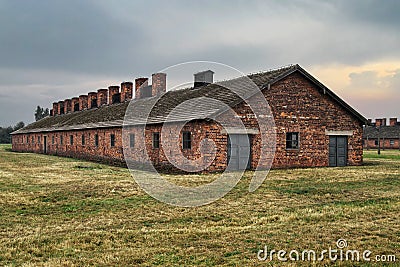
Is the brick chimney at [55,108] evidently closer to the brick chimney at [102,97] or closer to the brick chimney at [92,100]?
the brick chimney at [92,100]

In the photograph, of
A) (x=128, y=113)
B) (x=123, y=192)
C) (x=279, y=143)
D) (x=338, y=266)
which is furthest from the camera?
(x=128, y=113)

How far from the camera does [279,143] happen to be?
→ 76.1 ft

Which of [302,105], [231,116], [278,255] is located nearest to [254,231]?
[278,255]

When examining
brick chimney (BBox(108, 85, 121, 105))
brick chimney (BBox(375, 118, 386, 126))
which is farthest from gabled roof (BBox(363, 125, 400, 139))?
brick chimney (BBox(108, 85, 121, 105))

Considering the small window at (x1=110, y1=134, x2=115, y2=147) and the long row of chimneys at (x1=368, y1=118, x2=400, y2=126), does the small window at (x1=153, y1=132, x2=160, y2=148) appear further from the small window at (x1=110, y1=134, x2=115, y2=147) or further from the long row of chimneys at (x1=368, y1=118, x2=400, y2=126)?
the long row of chimneys at (x1=368, y1=118, x2=400, y2=126)

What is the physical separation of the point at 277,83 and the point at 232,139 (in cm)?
427

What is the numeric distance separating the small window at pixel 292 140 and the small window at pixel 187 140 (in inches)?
218

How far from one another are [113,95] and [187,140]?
73.2 ft

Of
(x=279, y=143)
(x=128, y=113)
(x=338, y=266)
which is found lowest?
(x=338, y=266)

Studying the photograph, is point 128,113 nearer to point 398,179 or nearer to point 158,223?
point 398,179

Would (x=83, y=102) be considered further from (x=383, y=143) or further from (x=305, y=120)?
(x=383, y=143)

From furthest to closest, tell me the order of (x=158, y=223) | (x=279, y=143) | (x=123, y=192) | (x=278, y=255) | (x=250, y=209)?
(x=279, y=143)
(x=123, y=192)
(x=250, y=209)
(x=158, y=223)
(x=278, y=255)

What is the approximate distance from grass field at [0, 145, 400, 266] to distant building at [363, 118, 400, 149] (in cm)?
6155

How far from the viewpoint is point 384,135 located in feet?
240
